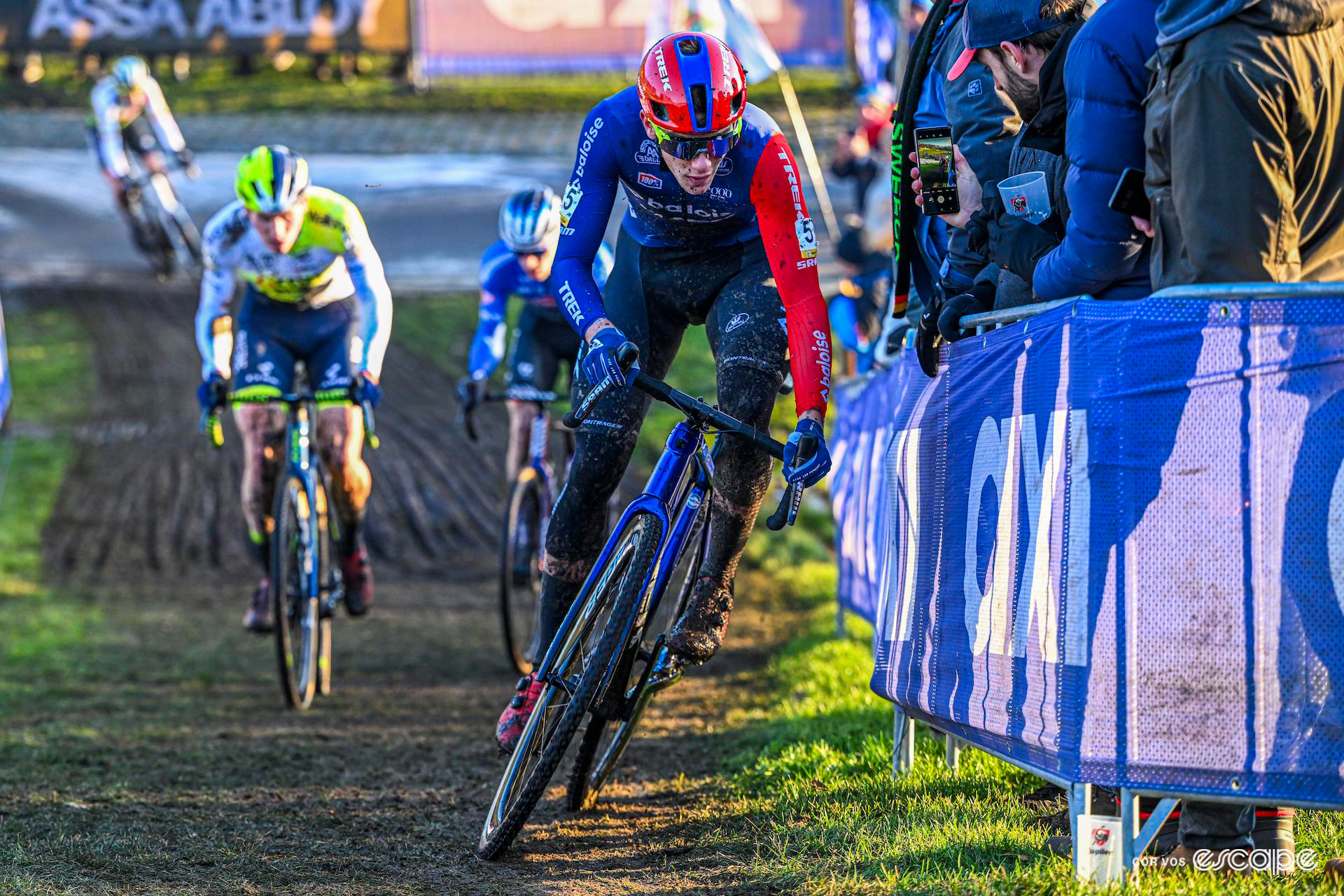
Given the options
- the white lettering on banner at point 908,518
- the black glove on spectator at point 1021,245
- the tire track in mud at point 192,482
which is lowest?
the tire track in mud at point 192,482

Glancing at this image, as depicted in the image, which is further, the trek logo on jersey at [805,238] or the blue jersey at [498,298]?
the blue jersey at [498,298]

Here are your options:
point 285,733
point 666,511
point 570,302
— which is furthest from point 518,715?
point 285,733

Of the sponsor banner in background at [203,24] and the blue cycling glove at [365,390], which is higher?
the sponsor banner in background at [203,24]

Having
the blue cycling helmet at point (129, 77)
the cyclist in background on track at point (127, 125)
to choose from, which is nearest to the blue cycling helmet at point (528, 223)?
the cyclist in background on track at point (127, 125)

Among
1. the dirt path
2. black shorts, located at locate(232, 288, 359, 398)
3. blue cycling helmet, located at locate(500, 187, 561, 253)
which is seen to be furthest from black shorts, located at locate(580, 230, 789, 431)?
blue cycling helmet, located at locate(500, 187, 561, 253)

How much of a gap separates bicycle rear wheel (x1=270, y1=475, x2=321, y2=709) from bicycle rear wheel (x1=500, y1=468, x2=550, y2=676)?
1.19m

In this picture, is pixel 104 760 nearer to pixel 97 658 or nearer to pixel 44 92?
pixel 97 658

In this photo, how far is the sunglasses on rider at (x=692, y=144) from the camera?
4.95 meters

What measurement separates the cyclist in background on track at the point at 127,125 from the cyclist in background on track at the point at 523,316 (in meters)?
10.8

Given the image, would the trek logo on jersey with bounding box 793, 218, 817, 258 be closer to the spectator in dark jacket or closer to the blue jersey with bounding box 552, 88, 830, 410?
the blue jersey with bounding box 552, 88, 830, 410

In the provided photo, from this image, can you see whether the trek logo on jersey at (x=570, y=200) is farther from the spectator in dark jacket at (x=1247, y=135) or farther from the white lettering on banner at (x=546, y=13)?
the white lettering on banner at (x=546, y=13)

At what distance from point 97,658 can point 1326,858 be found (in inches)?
316

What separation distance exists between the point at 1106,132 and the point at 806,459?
147cm

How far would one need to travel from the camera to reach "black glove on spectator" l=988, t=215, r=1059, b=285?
4438 mm
